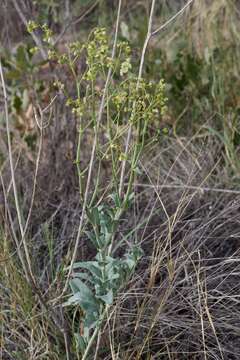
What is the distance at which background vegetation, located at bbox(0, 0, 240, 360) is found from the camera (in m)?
1.88

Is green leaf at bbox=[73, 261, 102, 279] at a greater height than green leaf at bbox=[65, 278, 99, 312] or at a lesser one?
greater

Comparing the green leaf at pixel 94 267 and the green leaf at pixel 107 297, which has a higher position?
the green leaf at pixel 94 267

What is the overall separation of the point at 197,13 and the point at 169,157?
3.18ft

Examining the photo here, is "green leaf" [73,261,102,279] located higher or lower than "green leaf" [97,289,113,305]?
higher

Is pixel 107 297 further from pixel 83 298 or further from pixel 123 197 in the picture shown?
pixel 123 197

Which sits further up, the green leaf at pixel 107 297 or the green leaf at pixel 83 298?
the green leaf at pixel 107 297

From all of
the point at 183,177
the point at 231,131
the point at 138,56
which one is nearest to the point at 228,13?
the point at 138,56

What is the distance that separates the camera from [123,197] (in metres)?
2.32

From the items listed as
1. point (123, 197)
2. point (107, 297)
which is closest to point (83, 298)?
point (107, 297)

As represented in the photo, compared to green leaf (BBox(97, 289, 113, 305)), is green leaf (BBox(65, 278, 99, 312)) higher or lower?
lower

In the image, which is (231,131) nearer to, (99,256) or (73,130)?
(73,130)

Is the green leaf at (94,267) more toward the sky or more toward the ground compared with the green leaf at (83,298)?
more toward the sky

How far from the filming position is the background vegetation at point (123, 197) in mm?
1877

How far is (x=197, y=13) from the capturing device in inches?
148
